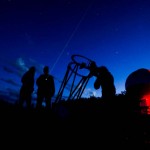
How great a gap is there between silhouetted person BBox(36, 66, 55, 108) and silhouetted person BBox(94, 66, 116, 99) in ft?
9.10

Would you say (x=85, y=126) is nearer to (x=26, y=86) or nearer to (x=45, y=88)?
(x=45, y=88)

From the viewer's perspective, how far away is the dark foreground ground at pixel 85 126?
643 cm

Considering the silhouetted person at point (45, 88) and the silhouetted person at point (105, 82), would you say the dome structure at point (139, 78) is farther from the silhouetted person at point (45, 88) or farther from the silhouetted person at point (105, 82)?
the silhouetted person at point (45, 88)

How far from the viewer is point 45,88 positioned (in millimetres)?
10719

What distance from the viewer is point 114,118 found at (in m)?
7.50

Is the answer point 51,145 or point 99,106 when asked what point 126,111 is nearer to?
point 99,106

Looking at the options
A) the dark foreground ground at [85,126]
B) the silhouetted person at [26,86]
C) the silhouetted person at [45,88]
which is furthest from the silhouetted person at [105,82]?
the silhouetted person at [26,86]

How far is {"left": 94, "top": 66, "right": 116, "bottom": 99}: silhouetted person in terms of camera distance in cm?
988

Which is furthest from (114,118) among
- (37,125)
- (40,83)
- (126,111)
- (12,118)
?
(40,83)

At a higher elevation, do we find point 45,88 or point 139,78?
point 139,78

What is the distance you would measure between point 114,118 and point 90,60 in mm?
5374

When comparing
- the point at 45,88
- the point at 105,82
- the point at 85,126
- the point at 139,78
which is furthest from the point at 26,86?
the point at 139,78

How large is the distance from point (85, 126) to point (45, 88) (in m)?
3.83

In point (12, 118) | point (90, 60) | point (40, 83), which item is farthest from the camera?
point (90, 60)
